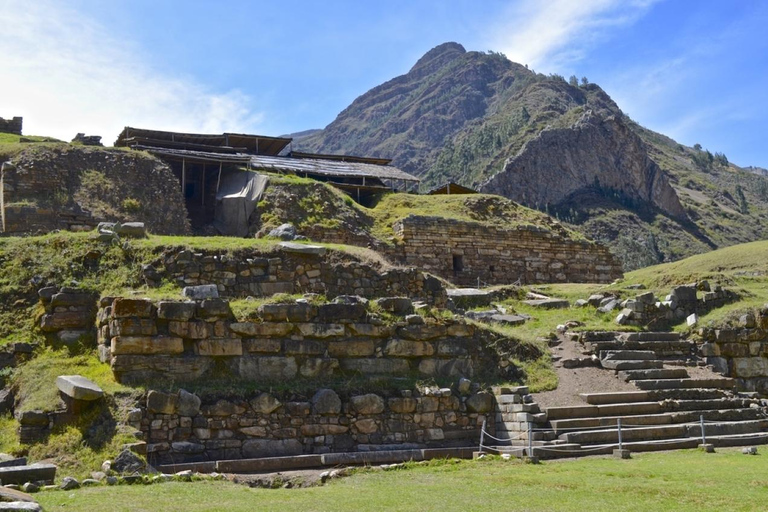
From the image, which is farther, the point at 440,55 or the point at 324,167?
the point at 440,55

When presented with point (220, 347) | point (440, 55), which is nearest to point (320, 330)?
point (220, 347)

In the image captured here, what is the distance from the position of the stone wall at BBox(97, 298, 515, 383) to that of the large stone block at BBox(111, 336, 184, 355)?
0.02 m

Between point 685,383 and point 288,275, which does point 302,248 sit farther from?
point 685,383

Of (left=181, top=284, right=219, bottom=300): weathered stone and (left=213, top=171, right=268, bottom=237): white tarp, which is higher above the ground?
(left=213, top=171, right=268, bottom=237): white tarp

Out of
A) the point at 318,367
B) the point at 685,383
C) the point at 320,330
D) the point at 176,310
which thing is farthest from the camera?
the point at 685,383

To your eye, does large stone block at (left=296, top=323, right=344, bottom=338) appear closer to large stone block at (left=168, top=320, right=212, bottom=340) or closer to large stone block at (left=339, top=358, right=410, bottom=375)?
large stone block at (left=339, top=358, right=410, bottom=375)

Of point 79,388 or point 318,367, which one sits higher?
point 318,367

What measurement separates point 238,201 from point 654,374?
19.5m

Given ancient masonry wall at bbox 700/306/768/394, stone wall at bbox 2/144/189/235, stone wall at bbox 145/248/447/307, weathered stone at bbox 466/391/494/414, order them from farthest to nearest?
stone wall at bbox 2/144/189/235 < ancient masonry wall at bbox 700/306/768/394 < stone wall at bbox 145/248/447/307 < weathered stone at bbox 466/391/494/414

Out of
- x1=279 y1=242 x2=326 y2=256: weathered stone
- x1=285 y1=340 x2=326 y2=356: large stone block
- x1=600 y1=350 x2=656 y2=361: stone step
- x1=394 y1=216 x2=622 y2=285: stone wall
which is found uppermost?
x1=394 y1=216 x2=622 y2=285: stone wall

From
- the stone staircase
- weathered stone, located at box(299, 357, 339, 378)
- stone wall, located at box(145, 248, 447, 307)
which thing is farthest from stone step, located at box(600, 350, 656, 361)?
weathered stone, located at box(299, 357, 339, 378)

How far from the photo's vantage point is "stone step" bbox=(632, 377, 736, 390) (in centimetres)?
1597

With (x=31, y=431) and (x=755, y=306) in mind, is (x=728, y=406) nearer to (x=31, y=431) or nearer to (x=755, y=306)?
(x=755, y=306)

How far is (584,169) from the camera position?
250 feet
